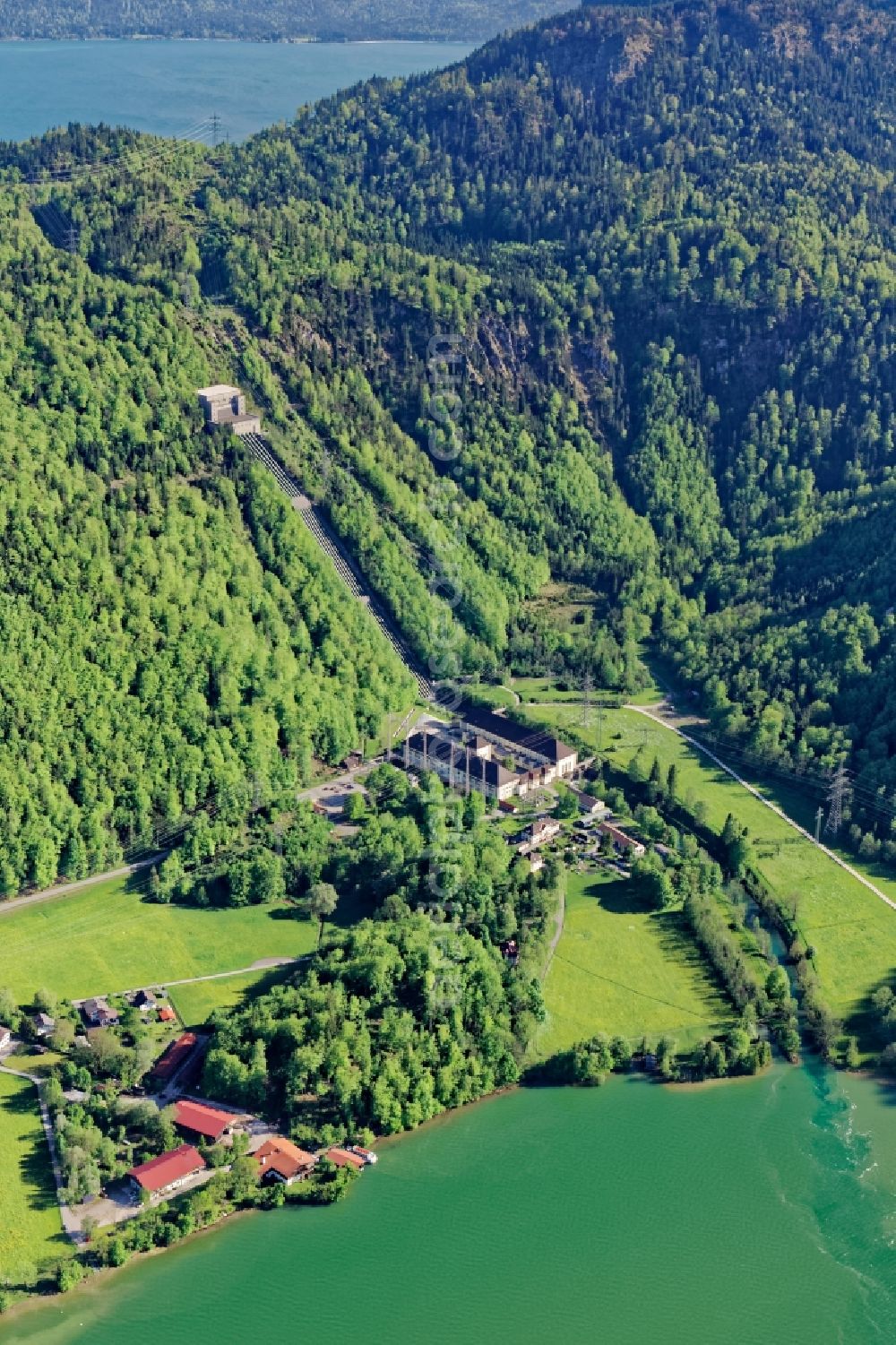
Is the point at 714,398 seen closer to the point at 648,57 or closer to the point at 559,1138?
the point at 648,57

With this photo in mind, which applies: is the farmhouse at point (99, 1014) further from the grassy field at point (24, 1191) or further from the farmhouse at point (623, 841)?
the farmhouse at point (623, 841)

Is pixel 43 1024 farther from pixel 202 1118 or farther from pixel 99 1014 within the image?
pixel 202 1118

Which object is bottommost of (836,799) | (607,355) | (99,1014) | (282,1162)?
(282,1162)

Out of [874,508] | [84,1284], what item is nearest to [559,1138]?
[84,1284]

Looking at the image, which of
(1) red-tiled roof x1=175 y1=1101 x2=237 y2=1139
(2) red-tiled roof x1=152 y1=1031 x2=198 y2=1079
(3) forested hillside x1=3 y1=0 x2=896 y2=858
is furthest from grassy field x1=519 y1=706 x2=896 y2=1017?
(2) red-tiled roof x1=152 y1=1031 x2=198 y2=1079

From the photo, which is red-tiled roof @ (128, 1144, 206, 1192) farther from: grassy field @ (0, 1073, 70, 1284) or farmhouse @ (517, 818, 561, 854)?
farmhouse @ (517, 818, 561, 854)

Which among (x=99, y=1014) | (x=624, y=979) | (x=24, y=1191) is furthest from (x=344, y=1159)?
(x=624, y=979)
